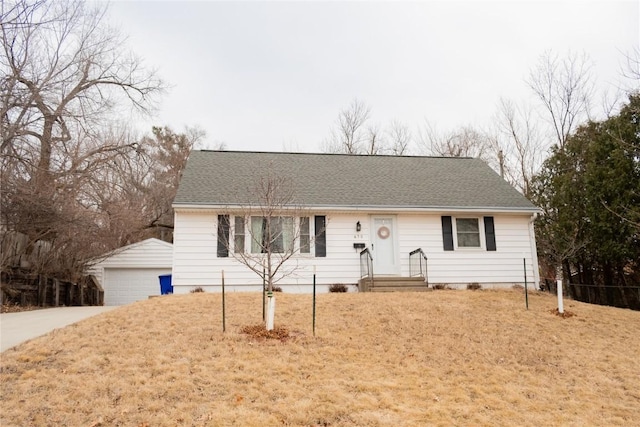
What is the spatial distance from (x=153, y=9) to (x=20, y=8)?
4.84 meters

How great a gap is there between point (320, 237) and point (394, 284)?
8.51 ft

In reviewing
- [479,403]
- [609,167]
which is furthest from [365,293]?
[609,167]

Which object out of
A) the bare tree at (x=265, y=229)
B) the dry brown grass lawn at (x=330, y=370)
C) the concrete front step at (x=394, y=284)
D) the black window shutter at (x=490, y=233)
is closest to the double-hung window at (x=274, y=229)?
the bare tree at (x=265, y=229)

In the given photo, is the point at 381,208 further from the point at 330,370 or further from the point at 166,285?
the point at 330,370

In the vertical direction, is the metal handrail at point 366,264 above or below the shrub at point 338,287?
above

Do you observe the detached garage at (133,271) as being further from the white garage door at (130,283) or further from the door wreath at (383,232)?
the door wreath at (383,232)

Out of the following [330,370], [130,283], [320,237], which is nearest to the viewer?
[330,370]

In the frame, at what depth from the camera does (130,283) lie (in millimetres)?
20469

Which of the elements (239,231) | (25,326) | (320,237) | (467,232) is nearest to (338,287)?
(320,237)

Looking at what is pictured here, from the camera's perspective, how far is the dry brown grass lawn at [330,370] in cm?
553

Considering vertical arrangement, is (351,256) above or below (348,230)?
below

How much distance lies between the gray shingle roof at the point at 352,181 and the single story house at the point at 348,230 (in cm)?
6

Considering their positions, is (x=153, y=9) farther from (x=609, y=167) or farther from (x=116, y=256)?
(x=609, y=167)

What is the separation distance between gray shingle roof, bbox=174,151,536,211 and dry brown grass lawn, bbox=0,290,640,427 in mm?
4334
